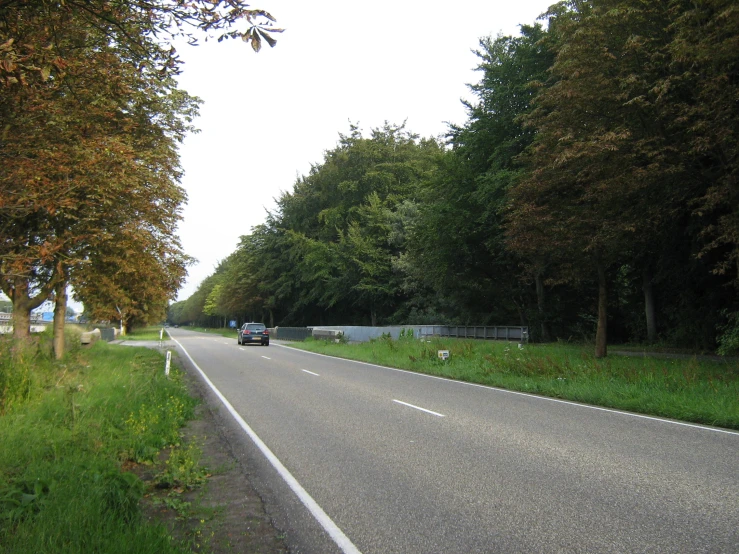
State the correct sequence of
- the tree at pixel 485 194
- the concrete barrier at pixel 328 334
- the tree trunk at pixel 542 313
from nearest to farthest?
the tree at pixel 485 194
the tree trunk at pixel 542 313
the concrete barrier at pixel 328 334

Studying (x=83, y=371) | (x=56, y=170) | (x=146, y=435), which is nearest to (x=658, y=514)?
(x=146, y=435)

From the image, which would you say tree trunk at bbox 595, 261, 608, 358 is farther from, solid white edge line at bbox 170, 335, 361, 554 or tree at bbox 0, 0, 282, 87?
tree at bbox 0, 0, 282, 87

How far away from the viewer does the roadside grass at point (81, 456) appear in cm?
398

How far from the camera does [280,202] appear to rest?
67.9 m

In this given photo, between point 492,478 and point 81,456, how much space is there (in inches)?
180

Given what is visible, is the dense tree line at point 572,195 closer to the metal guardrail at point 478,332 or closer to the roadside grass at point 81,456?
the metal guardrail at point 478,332

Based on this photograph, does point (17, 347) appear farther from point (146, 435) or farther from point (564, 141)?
point (564, 141)

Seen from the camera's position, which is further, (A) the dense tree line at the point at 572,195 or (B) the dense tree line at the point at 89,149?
(A) the dense tree line at the point at 572,195

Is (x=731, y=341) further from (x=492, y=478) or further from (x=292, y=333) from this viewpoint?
→ (x=292, y=333)

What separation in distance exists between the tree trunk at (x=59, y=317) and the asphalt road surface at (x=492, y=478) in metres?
9.29

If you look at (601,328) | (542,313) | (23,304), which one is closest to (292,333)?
(542,313)

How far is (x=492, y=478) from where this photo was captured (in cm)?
582

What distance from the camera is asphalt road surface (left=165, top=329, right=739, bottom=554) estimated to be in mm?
4262

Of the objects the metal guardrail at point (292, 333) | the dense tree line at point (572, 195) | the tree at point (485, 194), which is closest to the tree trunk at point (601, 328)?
the dense tree line at point (572, 195)
